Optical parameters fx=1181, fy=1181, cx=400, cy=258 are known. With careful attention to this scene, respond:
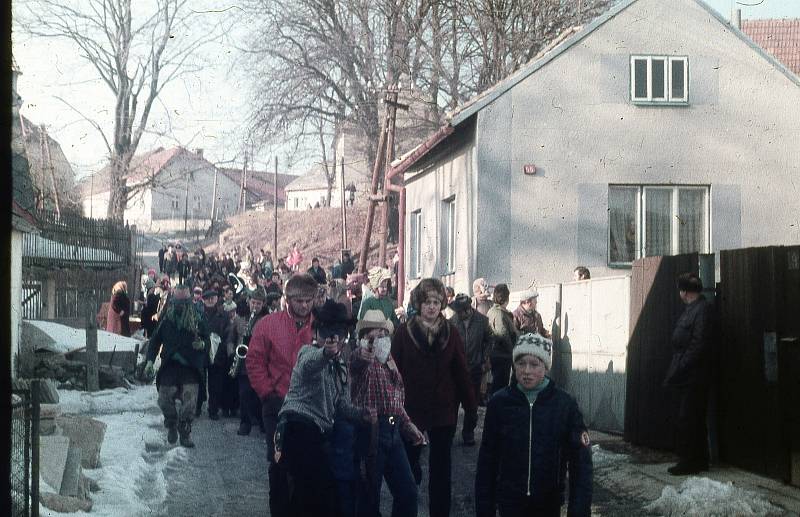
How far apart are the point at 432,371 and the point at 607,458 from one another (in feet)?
12.4

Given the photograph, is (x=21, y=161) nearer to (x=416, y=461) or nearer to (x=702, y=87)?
(x=702, y=87)

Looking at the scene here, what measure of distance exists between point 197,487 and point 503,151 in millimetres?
11059

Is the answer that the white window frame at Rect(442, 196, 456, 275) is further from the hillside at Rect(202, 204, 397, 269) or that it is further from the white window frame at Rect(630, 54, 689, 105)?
the hillside at Rect(202, 204, 397, 269)

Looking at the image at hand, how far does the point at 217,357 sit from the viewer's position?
15992 mm

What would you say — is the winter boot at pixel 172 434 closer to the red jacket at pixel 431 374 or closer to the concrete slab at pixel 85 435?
the concrete slab at pixel 85 435

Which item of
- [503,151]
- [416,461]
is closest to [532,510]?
[416,461]

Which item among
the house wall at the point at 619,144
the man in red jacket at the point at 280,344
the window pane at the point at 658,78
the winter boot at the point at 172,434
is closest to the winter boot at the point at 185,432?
the winter boot at the point at 172,434

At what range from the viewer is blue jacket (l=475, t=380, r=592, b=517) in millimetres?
5809

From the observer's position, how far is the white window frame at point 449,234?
23005 mm

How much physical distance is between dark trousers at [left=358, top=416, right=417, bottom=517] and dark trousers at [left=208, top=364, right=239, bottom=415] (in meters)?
8.65

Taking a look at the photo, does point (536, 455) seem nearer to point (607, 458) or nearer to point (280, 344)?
point (280, 344)

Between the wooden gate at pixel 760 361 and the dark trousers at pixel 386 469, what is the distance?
3.59 m

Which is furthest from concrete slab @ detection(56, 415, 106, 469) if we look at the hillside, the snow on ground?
the hillside

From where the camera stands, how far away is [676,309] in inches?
461
